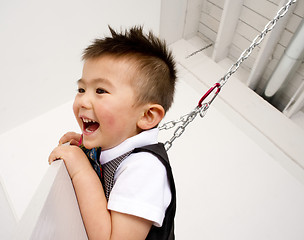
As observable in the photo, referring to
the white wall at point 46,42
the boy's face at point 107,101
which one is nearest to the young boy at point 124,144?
the boy's face at point 107,101

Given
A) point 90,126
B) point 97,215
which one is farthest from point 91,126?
point 97,215

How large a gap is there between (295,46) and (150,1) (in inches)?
28.2

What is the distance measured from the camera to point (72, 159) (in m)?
0.53

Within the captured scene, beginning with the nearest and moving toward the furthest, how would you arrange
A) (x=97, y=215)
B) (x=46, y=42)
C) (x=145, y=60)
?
1. (x=97, y=215)
2. (x=145, y=60)
3. (x=46, y=42)

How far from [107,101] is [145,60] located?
0.45 ft

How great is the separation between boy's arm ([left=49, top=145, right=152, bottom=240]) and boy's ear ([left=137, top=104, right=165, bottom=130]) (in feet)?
0.53

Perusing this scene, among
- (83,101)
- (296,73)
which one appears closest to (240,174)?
(296,73)

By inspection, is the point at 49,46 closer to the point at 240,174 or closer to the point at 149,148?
the point at 149,148

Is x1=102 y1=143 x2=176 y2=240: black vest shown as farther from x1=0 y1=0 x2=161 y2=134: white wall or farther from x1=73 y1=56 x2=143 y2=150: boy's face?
x1=0 y1=0 x2=161 y2=134: white wall

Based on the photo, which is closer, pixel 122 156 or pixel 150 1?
pixel 122 156

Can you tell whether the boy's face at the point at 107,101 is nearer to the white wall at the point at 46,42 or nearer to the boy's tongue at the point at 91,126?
the boy's tongue at the point at 91,126

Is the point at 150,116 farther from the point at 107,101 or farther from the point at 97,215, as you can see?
the point at 97,215

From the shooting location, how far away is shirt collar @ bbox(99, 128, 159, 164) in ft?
1.86

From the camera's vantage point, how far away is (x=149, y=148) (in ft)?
Result: 1.81
